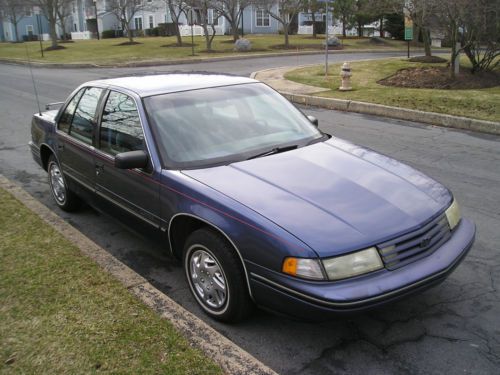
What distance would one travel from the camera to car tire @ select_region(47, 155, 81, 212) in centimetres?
535

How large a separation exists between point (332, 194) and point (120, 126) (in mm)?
1956

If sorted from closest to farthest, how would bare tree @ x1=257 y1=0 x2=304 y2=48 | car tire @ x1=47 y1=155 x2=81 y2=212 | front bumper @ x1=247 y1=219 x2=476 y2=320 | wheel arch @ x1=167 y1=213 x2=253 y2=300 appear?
front bumper @ x1=247 y1=219 x2=476 y2=320, wheel arch @ x1=167 y1=213 x2=253 y2=300, car tire @ x1=47 y1=155 x2=81 y2=212, bare tree @ x1=257 y1=0 x2=304 y2=48

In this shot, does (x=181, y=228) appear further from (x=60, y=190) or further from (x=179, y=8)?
(x=179, y=8)

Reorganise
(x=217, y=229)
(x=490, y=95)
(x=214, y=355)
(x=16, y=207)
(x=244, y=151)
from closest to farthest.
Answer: (x=214, y=355) → (x=217, y=229) → (x=244, y=151) → (x=16, y=207) → (x=490, y=95)

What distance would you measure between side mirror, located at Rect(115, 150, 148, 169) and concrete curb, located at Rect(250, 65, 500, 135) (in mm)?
7513

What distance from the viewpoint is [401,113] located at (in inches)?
419

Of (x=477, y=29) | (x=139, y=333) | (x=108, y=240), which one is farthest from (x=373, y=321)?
(x=477, y=29)

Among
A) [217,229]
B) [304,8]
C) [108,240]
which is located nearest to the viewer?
[217,229]

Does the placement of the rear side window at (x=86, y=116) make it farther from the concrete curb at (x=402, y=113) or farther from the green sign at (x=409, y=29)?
the green sign at (x=409, y=29)

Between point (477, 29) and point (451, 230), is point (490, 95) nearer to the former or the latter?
point (477, 29)

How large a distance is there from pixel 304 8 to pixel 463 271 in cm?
3790

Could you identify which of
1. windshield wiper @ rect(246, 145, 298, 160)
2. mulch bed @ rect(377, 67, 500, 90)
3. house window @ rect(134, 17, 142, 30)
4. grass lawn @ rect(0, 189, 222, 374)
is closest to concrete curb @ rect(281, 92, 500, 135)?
mulch bed @ rect(377, 67, 500, 90)

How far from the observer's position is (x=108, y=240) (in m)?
4.84

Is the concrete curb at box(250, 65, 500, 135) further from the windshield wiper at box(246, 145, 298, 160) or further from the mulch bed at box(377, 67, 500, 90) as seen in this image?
the windshield wiper at box(246, 145, 298, 160)
